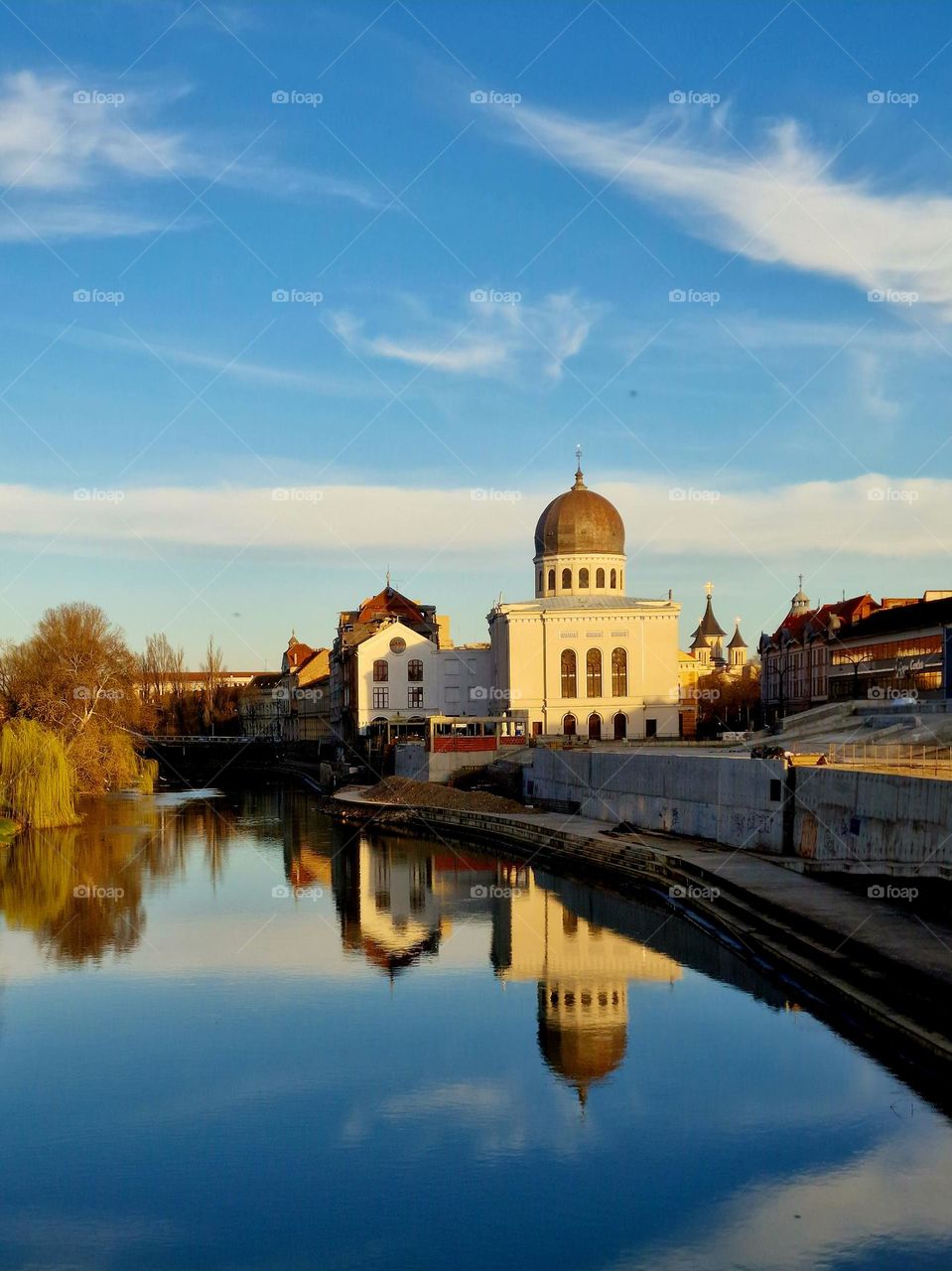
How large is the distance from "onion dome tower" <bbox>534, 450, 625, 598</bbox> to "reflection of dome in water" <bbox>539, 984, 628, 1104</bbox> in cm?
5365

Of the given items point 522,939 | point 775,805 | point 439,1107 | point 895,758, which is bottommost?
point 439,1107

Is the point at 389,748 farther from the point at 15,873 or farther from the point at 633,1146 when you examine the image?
the point at 633,1146

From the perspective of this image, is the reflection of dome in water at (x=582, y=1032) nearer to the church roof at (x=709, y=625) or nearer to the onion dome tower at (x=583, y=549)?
the onion dome tower at (x=583, y=549)

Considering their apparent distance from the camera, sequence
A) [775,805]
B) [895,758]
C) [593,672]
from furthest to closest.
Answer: [593,672] → [775,805] → [895,758]

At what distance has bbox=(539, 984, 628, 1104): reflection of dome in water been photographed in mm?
19141

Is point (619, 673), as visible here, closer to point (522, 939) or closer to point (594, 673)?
point (594, 673)

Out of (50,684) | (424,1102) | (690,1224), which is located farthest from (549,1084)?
(50,684)

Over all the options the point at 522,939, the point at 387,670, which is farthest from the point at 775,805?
A: the point at 387,670

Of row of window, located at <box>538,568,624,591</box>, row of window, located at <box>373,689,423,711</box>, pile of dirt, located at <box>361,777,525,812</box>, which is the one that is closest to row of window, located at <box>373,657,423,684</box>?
row of window, located at <box>373,689,423,711</box>

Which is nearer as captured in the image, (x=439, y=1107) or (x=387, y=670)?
(x=439, y=1107)

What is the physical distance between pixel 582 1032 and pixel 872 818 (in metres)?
9.81

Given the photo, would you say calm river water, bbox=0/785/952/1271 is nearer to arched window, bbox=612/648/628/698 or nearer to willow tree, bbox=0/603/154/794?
willow tree, bbox=0/603/154/794

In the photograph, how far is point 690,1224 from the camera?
1386cm

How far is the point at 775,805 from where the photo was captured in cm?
3375
